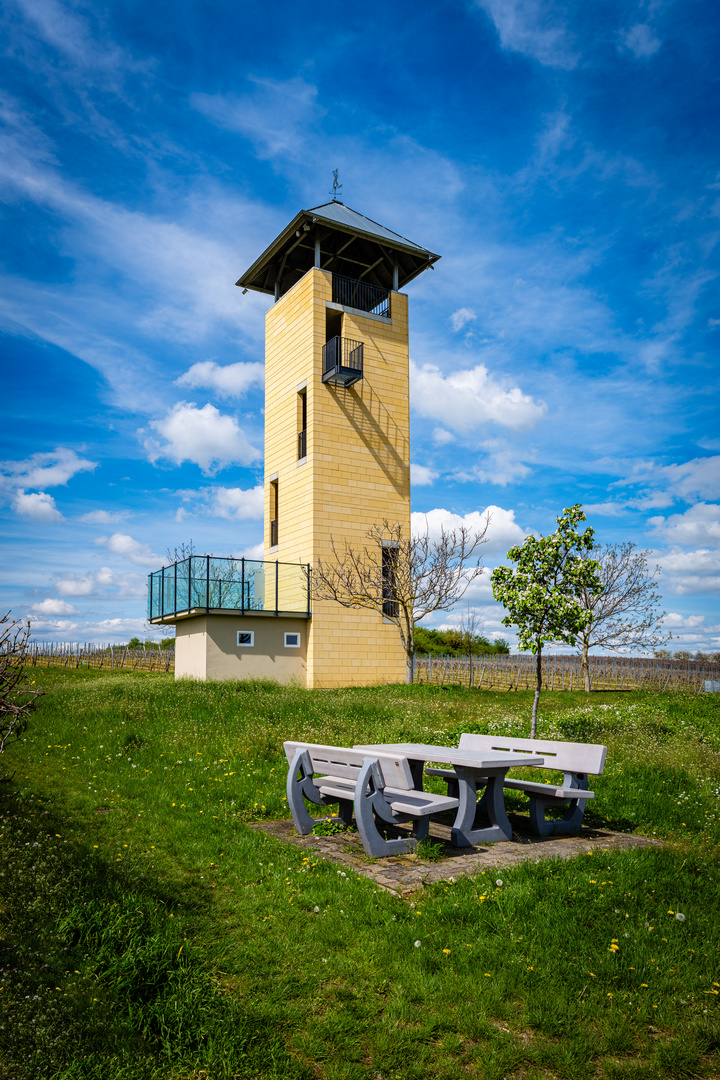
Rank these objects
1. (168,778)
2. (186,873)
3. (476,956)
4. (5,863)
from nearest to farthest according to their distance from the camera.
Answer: (476,956), (5,863), (186,873), (168,778)

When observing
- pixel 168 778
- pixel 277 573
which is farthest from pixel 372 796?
pixel 277 573

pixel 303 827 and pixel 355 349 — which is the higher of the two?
pixel 355 349

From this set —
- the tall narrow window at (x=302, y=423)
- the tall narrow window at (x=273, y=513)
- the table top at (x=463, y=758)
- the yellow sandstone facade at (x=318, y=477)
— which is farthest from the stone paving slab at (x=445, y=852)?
the tall narrow window at (x=273, y=513)

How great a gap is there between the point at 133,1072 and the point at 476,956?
6.03ft

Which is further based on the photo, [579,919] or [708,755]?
[708,755]

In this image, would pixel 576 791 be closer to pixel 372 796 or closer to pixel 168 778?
pixel 372 796

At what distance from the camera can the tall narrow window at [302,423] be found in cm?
2238

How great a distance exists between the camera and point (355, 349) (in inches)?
868

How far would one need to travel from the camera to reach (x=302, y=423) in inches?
902

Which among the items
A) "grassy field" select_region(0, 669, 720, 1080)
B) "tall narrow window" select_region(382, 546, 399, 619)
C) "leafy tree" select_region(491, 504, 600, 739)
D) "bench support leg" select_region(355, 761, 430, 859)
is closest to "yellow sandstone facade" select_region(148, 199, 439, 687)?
"tall narrow window" select_region(382, 546, 399, 619)

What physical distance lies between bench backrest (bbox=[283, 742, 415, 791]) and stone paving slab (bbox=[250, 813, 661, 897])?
561mm

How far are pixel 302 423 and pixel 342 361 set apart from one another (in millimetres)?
2400

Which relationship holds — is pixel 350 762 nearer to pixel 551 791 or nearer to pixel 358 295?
pixel 551 791

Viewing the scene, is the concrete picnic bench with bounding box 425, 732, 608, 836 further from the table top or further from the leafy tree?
the leafy tree
